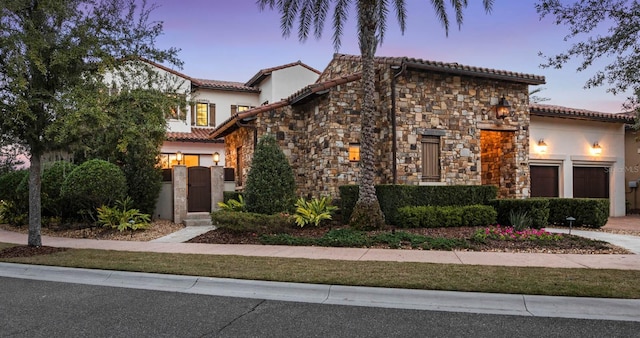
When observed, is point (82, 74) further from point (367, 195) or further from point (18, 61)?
point (367, 195)

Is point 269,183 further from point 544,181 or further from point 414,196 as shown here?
point 544,181

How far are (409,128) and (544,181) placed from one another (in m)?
8.40

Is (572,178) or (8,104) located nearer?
(8,104)

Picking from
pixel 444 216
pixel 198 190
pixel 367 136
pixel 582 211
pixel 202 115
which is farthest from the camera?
pixel 202 115

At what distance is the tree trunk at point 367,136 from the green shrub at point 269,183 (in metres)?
2.23

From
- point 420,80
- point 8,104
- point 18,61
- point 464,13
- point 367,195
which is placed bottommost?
point 367,195

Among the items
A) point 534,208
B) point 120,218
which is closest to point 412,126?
point 534,208

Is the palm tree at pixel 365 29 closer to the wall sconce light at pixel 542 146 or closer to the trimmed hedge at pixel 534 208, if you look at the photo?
the trimmed hedge at pixel 534 208

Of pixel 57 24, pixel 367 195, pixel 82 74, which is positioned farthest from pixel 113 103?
pixel 367 195

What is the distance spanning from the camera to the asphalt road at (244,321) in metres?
4.38

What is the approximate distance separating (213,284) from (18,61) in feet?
20.8

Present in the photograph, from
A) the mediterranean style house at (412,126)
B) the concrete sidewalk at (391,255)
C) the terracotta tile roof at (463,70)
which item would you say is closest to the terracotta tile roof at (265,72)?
the mediterranean style house at (412,126)

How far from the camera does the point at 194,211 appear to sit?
621 inches

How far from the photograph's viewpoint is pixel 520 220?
11.4 metres
